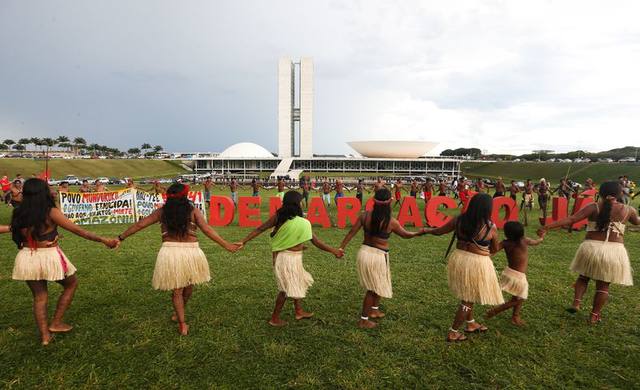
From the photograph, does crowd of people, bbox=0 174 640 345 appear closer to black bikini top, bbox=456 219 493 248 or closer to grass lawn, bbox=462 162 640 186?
black bikini top, bbox=456 219 493 248

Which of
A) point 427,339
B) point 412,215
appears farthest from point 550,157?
point 427,339

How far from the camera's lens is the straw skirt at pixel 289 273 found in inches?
201

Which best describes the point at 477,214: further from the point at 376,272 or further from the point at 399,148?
the point at 399,148

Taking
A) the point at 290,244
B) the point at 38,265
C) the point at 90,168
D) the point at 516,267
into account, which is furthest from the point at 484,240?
the point at 90,168

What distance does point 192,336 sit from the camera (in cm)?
491

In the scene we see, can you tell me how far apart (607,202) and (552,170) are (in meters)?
79.8

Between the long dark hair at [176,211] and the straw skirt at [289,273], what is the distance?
4.66ft

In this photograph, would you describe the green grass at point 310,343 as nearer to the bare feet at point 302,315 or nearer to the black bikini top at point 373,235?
the bare feet at point 302,315

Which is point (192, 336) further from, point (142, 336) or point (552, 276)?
point (552, 276)

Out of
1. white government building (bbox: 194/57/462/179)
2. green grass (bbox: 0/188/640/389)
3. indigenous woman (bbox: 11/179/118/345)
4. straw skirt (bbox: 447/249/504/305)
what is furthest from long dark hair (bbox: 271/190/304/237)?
white government building (bbox: 194/57/462/179)

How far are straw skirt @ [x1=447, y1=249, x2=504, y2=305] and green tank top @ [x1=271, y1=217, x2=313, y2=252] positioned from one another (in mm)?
2204

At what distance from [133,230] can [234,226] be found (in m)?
9.26

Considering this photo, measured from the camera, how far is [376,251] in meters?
5.13

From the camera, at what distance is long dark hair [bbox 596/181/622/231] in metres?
5.34
